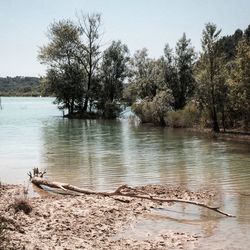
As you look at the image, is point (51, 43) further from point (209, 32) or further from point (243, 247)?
point (243, 247)

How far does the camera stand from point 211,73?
147 ft

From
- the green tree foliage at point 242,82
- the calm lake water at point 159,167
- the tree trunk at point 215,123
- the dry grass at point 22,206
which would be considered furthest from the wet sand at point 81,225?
the tree trunk at point 215,123

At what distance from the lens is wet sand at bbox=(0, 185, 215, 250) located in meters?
11.1

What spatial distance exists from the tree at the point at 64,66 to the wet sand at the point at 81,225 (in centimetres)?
5892

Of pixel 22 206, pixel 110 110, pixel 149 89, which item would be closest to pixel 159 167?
pixel 22 206

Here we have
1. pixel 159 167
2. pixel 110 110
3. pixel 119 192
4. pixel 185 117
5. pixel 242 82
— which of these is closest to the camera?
pixel 119 192

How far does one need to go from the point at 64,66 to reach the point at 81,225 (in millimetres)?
64860

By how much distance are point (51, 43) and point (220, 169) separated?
57.0m

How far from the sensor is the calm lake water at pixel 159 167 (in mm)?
13516

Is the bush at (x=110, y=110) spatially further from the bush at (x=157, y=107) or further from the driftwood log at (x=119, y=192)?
the driftwood log at (x=119, y=192)

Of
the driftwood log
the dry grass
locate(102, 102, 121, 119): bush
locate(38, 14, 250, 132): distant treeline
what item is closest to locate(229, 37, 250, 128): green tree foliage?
locate(38, 14, 250, 132): distant treeline

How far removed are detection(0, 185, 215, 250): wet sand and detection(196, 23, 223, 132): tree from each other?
28648 mm

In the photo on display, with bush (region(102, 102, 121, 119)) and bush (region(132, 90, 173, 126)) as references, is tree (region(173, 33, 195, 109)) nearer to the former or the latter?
bush (region(132, 90, 173, 126))

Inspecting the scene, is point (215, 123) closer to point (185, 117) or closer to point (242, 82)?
point (242, 82)
